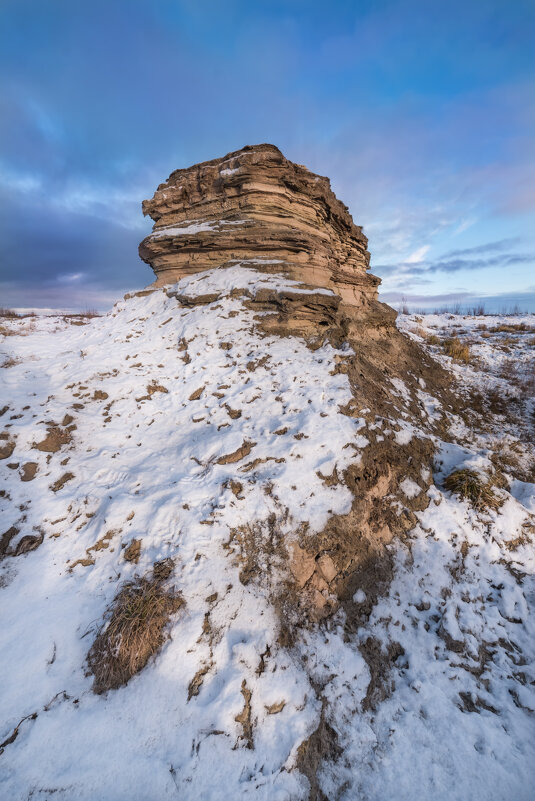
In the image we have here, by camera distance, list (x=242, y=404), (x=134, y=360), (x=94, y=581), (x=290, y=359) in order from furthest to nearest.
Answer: (x=134, y=360), (x=290, y=359), (x=242, y=404), (x=94, y=581)

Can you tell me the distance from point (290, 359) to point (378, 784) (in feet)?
22.7

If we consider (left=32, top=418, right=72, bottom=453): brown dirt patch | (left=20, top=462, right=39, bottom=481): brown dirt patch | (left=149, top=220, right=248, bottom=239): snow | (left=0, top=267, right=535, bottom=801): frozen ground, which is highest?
(left=149, top=220, right=248, bottom=239): snow

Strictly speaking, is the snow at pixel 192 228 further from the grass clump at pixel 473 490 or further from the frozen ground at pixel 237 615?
the grass clump at pixel 473 490

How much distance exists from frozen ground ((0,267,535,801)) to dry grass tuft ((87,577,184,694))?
0.12 meters

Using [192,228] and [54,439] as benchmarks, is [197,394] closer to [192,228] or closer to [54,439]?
[54,439]

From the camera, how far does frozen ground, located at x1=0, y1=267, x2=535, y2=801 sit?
3.19 m

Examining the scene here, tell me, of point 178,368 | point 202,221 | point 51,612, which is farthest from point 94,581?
point 202,221

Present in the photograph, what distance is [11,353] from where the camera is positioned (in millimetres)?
9875

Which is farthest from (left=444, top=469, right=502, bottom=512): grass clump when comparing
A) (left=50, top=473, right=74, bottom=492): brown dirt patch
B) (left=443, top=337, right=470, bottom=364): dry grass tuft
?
(left=443, top=337, right=470, bottom=364): dry grass tuft

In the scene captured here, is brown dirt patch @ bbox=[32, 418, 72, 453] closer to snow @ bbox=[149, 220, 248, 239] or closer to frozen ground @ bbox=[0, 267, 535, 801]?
frozen ground @ bbox=[0, 267, 535, 801]

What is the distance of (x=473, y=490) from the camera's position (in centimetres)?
578

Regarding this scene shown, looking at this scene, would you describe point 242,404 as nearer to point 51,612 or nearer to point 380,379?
point 380,379

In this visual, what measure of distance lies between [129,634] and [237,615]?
1.28 meters

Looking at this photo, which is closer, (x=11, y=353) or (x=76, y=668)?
(x=76, y=668)
